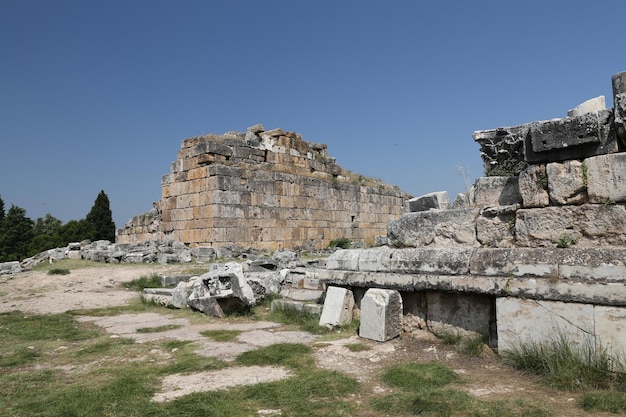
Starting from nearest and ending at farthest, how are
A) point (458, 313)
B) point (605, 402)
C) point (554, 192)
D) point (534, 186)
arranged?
point (605, 402) < point (554, 192) < point (534, 186) < point (458, 313)

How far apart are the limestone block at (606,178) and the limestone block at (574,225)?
83mm

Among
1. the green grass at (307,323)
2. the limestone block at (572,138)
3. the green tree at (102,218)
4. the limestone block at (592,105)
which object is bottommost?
the green grass at (307,323)

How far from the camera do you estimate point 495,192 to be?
5.07 m

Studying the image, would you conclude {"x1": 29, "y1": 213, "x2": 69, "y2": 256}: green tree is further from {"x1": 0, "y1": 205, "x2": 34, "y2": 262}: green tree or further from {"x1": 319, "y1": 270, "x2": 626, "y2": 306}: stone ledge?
{"x1": 319, "y1": 270, "x2": 626, "y2": 306}: stone ledge

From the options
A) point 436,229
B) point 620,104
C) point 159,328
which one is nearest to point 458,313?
point 436,229

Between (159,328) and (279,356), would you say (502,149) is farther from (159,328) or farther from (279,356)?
(159,328)

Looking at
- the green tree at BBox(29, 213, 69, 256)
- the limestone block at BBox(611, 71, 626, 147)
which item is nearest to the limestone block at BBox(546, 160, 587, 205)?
the limestone block at BBox(611, 71, 626, 147)

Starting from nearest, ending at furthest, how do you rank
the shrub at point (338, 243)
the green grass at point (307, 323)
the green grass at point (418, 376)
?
1. the green grass at point (418, 376)
2. the green grass at point (307, 323)
3. the shrub at point (338, 243)

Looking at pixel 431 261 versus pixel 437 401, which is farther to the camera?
pixel 431 261

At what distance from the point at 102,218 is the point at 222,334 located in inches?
1250

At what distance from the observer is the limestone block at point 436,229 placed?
4.96 metres

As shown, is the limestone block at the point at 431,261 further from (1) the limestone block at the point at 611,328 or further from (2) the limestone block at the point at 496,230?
(1) the limestone block at the point at 611,328

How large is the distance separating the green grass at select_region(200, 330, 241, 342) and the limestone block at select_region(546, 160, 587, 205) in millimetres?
3766

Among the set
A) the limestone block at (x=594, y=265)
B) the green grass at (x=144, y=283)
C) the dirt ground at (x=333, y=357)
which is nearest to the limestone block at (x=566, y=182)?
the limestone block at (x=594, y=265)
